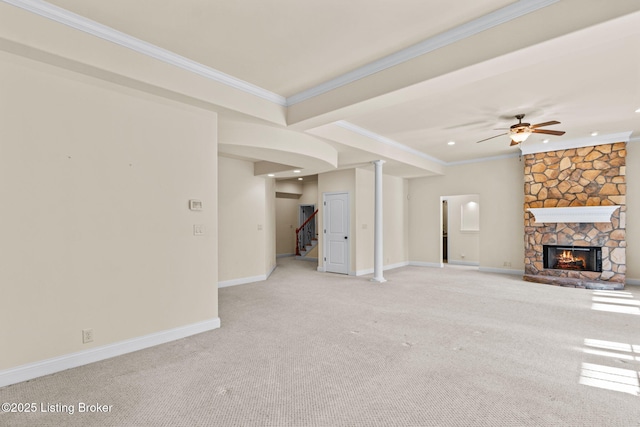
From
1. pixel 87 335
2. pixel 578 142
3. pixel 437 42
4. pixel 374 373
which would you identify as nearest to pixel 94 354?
pixel 87 335

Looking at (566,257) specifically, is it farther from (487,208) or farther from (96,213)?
(96,213)

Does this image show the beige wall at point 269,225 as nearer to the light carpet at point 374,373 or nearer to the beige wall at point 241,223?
the beige wall at point 241,223

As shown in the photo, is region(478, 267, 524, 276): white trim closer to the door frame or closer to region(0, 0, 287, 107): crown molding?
the door frame

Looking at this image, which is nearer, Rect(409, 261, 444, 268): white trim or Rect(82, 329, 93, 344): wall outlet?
Rect(82, 329, 93, 344): wall outlet

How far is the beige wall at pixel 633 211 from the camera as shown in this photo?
21.3 ft

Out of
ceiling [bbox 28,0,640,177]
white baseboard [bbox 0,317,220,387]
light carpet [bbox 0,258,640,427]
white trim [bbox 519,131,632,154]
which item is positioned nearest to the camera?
light carpet [bbox 0,258,640,427]

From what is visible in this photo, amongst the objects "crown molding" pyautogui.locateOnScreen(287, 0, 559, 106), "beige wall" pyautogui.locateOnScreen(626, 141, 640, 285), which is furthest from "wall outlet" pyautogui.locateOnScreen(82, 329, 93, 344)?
"beige wall" pyautogui.locateOnScreen(626, 141, 640, 285)

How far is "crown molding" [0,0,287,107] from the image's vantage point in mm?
2453

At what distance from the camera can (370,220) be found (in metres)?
8.19

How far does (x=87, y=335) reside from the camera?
3.01m

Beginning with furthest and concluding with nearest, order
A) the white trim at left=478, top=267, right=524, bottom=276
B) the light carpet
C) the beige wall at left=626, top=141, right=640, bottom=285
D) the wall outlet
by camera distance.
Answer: the white trim at left=478, top=267, right=524, bottom=276
the beige wall at left=626, top=141, right=640, bottom=285
the wall outlet
the light carpet

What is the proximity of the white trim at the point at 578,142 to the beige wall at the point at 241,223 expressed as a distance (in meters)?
6.13

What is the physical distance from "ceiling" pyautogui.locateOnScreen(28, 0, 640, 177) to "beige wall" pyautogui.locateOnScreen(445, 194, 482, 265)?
5.37 m

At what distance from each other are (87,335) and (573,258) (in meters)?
8.60
